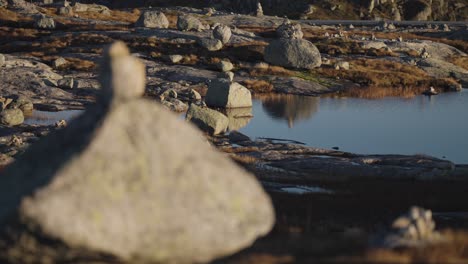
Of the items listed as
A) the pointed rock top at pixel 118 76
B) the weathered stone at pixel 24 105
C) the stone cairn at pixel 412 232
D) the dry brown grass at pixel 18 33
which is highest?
the pointed rock top at pixel 118 76

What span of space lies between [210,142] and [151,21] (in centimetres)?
6061

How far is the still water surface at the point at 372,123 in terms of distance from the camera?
5544 cm

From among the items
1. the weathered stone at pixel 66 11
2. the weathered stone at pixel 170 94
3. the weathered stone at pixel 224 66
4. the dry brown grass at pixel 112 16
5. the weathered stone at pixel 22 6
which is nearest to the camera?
the weathered stone at pixel 170 94

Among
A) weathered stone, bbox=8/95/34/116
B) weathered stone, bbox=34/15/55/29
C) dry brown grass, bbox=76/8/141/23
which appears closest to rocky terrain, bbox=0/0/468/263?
weathered stone, bbox=8/95/34/116

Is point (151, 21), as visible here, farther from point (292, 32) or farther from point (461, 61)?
point (461, 61)

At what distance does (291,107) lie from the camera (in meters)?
74.4

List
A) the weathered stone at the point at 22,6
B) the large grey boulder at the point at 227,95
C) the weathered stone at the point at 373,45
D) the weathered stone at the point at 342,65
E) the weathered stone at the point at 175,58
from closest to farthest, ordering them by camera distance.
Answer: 1. the large grey boulder at the point at 227,95
2. the weathered stone at the point at 175,58
3. the weathered stone at the point at 342,65
4. the weathered stone at the point at 373,45
5. the weathered stone at the point at 22,6

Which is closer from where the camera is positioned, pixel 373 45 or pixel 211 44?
pixel 211 44

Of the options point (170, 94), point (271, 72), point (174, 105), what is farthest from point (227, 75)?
point (174, 105)

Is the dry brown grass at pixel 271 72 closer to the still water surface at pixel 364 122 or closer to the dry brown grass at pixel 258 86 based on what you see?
the dry brown grass at pixel 258 86

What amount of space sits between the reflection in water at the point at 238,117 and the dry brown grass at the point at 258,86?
34.6ft

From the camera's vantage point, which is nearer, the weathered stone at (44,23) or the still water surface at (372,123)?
the still water surface at (372,123)

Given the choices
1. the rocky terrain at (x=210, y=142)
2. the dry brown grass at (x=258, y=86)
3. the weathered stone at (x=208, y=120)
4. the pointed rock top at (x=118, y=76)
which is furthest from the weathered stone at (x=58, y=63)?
the pointed rock top at (x=118, y=76)

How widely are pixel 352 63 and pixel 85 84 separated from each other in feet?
125
